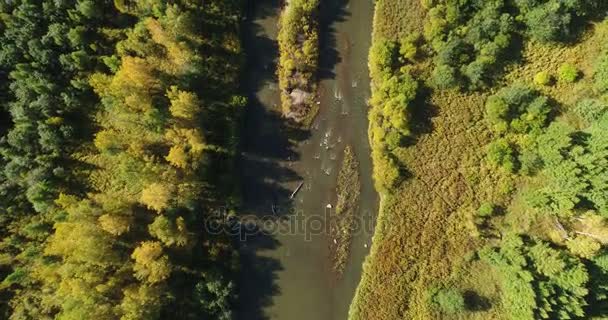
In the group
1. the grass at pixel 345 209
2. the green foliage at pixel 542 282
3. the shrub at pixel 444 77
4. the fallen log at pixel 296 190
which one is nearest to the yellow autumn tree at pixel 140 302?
the fallen log at pixel 296 190

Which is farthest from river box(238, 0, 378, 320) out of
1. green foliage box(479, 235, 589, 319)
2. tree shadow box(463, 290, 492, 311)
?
green foliage box(479, 235, 589, 319)

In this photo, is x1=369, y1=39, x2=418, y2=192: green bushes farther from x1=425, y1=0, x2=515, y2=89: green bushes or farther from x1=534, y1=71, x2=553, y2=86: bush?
x1=534, y1=71, x2=553, y2=86: bush

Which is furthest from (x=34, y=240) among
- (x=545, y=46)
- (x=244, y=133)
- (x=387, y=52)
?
(x=545, y=46)

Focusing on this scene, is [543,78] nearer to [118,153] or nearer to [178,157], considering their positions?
[178,157]

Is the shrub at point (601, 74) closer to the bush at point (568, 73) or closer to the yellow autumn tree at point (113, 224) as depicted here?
the bush at point (568, 73)

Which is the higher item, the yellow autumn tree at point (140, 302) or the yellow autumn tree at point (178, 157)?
the yellow autumn tree at point (178, 157)

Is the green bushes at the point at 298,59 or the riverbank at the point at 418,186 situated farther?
the green bushes at the point at 298,59

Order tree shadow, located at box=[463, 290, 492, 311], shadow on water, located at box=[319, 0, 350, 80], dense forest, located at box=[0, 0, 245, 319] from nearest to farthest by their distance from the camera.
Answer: dense forest, located at box=[0, 0, 245, 319], tree shadow, located at box=[463, 290, 492, 311], shadow on water, located at box=[319, 0, 350, 80]
